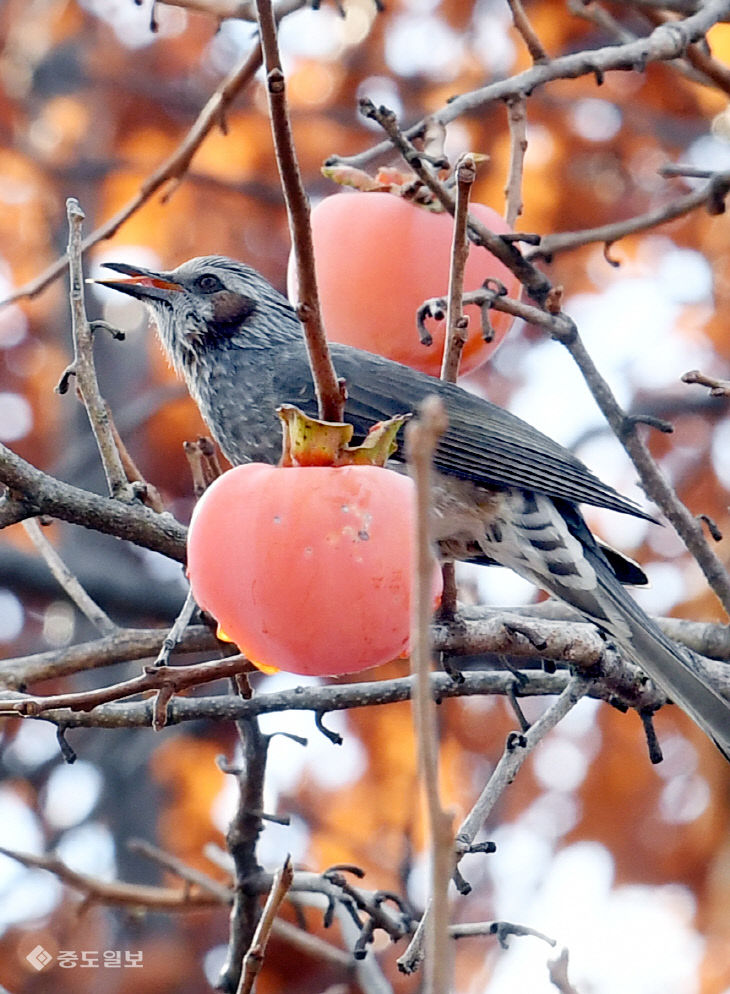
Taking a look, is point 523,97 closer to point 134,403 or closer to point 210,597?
point 210,597

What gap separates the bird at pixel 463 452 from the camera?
287 cm

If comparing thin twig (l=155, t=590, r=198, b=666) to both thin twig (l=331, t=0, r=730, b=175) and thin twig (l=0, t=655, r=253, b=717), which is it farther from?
thin twig (l=331, t=0, r=730, b=175)

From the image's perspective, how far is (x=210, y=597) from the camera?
5.43ft

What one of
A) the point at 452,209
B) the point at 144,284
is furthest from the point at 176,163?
the point at 452,209

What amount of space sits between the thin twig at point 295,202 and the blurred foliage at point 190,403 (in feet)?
10.4

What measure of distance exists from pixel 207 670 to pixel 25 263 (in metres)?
5.14

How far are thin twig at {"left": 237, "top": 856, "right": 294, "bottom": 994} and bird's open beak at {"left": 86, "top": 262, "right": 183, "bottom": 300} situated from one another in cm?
173

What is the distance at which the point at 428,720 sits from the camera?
2.82ft

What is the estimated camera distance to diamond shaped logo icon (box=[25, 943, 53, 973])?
4.79 m

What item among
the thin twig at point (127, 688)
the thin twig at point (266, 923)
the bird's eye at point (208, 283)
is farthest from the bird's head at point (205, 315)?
the thin twig at point (266, 923)

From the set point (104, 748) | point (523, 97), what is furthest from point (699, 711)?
point (104, 748)

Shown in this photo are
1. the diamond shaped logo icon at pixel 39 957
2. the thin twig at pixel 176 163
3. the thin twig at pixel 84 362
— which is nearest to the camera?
the thin twig at pixel 84 362

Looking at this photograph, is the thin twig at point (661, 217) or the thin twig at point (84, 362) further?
the thin twig at point (661, 217)

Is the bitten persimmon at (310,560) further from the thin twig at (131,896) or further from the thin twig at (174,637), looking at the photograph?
the thin twig at (131,896)
